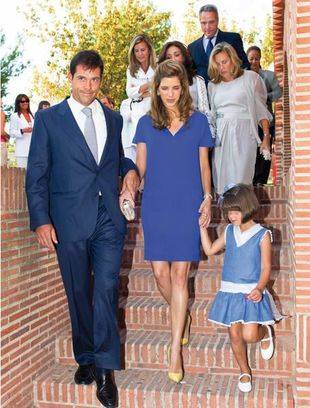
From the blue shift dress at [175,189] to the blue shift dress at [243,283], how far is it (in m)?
0.28

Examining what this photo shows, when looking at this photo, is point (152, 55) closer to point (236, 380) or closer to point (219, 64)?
point (219, 64)

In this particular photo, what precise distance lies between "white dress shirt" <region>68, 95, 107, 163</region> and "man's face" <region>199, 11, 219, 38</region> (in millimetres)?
2607

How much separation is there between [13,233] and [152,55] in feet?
9.49

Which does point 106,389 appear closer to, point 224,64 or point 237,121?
point 237,121

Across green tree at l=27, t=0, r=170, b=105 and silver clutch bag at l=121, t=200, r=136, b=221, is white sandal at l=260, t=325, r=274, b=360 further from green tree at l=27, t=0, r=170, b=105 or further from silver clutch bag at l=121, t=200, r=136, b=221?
green tree at l=27, t=0, r=170, b=105

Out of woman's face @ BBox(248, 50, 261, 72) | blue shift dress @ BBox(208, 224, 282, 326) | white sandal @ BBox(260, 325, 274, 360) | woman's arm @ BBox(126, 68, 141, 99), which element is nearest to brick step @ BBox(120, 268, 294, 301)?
white sandal @ BBox(260, 325, 274, 360)

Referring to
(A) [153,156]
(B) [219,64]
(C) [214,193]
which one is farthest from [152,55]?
(A) [153,156]

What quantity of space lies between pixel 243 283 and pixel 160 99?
1.42 m

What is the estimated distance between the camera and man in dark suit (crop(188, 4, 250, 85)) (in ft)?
20.0

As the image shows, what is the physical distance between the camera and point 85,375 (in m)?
4.23

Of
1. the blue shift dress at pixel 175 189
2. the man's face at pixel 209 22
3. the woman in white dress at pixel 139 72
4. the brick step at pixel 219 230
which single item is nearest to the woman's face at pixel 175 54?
the woman in white dress at pixel 139 72

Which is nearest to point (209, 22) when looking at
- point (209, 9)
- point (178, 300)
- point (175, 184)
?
point (209, 9)

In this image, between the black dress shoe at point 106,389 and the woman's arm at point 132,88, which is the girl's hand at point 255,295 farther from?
the woman's arm at point 132,88

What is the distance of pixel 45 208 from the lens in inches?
149
